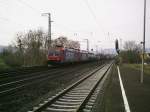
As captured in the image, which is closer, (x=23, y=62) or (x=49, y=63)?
(x=49, y=63)

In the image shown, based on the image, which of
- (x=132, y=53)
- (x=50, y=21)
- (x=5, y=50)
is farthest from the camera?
(x=132, y=53)

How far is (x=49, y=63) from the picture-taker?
39.4 metres

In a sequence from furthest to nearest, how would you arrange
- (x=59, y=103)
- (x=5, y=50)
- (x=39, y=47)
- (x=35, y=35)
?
(x=35, y=35) → (x=39, y=47) → (x=5, y=50) → (x=59, y=103)

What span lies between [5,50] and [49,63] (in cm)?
1278

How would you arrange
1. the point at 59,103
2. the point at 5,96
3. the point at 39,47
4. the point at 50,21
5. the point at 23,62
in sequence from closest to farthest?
the point at 59,103 → the point at 5,96 → the point at 50,21 → the point at 23,62 → the point at 39,47

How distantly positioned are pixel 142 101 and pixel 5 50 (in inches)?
1577

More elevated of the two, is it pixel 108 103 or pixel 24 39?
pixel 24 39

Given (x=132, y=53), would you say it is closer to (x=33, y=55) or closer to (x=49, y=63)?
(x=33, y=55)

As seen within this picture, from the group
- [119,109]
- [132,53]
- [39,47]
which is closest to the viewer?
[119,109]

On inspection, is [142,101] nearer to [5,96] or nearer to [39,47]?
[5,96]

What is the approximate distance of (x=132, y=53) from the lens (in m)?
72.1

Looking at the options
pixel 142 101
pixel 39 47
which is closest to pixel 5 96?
pixel 142 101

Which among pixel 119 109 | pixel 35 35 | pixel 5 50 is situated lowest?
pixel 119 109

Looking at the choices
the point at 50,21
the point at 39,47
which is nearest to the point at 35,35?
the point at 39,47
